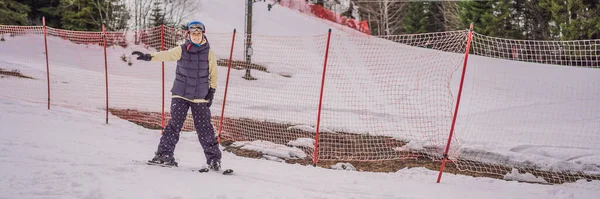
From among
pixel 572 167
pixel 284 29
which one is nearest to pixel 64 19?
pixel 284 29

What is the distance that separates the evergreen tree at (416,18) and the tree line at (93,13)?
20481 mm

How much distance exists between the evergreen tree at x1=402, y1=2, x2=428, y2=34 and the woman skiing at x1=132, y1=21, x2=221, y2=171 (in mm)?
37000

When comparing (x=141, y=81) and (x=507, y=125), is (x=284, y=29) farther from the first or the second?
(x=507, y=125)

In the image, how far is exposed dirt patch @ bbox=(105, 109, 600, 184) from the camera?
23.9 feet

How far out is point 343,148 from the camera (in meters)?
8.77

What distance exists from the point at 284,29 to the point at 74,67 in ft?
57.9

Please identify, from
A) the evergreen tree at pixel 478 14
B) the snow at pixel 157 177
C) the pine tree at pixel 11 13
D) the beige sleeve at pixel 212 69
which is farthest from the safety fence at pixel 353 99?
the evergreen tree at pixel 478 14

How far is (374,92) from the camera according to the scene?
59.7 feet

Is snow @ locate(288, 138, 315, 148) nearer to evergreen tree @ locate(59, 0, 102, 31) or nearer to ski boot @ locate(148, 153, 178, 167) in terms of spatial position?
ski boot @ locate(148, 153, 178, 167)

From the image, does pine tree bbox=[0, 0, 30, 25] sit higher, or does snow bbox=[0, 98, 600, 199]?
pine tree bbox=[0, 0, 30, 25]

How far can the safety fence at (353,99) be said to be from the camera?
823cm

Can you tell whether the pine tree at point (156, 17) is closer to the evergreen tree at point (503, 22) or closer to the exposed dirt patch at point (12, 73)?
the exposed dirt patch at point (12, 73)

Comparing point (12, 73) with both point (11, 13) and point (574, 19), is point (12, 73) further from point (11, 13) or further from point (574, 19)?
point (574, 19)

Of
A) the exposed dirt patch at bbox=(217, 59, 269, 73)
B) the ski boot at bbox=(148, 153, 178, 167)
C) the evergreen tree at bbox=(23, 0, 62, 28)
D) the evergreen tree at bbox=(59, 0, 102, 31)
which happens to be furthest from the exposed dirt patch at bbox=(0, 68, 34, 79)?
the ski boot at bbox=(148, 153, 178, 167)
